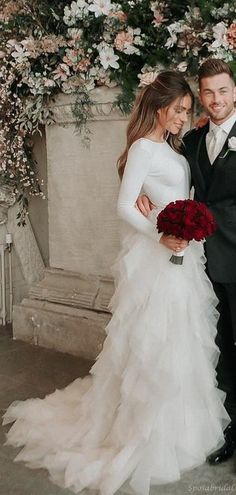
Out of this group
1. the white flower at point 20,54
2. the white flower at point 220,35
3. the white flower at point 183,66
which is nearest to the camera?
the white flower at point 220,35

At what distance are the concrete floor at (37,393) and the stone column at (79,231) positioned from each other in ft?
0.58

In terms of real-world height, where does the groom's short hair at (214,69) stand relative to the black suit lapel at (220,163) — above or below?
above

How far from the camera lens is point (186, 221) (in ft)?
6.95

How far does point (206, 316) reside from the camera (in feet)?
8.30

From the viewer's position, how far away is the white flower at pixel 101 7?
3.24m

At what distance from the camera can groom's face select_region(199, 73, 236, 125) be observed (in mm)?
2379

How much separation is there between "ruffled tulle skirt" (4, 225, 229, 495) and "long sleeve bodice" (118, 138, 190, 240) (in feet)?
0.45

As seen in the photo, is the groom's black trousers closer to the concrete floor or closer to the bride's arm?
the concrete floor

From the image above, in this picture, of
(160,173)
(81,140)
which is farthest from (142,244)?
(81,140)

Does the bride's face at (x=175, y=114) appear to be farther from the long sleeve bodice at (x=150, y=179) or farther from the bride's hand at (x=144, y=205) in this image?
the bride's hand at (x=144, y=205)

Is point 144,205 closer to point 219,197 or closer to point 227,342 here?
point 219,197

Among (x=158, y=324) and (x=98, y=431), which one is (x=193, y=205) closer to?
(x=158, y=324)

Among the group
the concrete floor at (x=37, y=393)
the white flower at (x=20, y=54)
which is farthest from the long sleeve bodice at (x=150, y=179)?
the white flower at (x=20, y=54)

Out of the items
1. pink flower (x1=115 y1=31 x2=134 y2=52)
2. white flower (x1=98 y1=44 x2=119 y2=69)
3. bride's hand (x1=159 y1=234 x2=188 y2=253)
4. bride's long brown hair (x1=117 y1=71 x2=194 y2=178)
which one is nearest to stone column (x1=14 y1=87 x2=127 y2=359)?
white flower (x1=98 y1=44 x2=119 y2=69)
